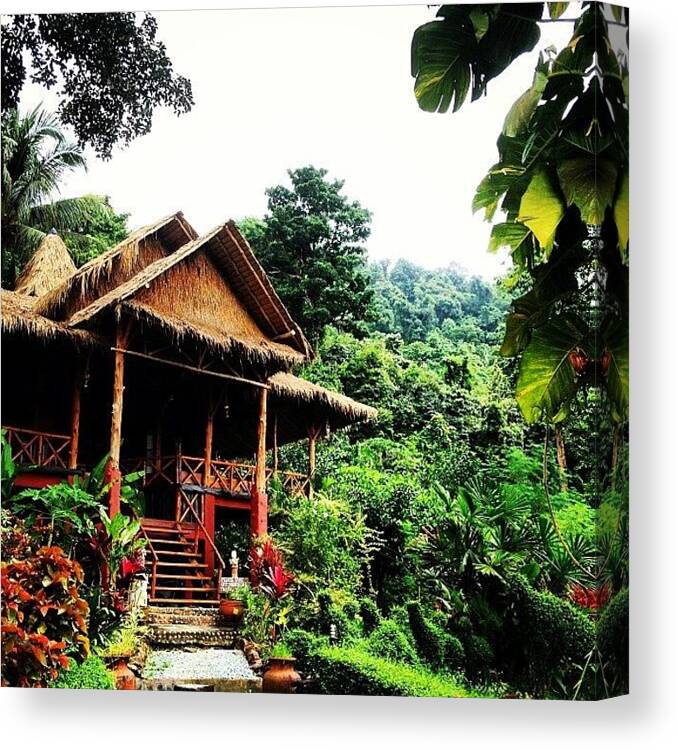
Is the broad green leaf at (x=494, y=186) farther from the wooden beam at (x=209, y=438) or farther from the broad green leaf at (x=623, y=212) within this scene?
the wooden beam at (x=209, y=438)

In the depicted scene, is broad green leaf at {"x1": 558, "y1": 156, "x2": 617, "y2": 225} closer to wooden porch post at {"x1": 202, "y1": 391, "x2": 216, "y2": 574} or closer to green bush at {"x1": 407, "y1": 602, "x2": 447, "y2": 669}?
green bush at {"x1": 407, "y1": 602, "x2": 447, "y2": 669}

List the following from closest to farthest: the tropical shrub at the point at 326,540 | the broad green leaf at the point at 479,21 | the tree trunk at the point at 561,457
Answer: the broad green leaf at the point at 479,21 < the tree trunk at the point at 561,457 < the tropical shrub at the point at 326,540

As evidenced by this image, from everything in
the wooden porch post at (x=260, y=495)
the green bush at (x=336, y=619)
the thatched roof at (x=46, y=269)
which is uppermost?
the thatched roof at (x=46, y=269)

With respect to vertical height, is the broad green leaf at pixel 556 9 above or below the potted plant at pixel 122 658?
above

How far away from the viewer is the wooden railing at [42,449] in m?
7.38

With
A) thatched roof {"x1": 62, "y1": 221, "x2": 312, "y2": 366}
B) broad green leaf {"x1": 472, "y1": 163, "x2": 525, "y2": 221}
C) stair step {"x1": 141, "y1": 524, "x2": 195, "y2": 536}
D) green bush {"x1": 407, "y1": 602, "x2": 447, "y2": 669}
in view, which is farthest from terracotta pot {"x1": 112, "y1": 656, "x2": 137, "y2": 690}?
broad green leaf {"x1": 472, "y1": 163, "x2": 525, "y2": 221}

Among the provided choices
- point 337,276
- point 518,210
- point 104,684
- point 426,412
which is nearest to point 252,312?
point 337,276

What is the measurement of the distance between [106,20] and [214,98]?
2.74 feet

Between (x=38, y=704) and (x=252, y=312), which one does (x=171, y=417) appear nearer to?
(x=252, y=312)

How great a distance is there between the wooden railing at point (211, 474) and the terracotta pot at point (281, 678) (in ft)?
3.21

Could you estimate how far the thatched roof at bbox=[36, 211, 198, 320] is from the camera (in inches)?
292

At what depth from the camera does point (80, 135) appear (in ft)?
24.3

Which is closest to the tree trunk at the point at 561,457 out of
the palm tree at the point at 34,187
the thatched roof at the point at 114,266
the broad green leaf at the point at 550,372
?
the broad green leaf at the point at 550,372

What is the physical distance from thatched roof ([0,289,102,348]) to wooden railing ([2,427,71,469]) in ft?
1.92
